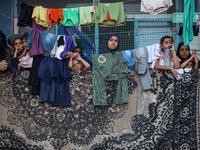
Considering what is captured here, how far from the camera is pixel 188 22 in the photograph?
5836 millimetres

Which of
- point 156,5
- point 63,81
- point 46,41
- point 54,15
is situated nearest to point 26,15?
point 54,15

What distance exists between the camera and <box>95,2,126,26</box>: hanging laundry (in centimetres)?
671

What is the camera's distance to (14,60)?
5.91 m

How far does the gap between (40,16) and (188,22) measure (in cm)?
291

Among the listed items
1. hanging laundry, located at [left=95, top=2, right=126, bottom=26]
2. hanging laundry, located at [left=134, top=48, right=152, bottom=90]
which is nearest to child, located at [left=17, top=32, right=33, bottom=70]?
hanging laundry, located at [left=95, top=2, right=126, bottom=26]

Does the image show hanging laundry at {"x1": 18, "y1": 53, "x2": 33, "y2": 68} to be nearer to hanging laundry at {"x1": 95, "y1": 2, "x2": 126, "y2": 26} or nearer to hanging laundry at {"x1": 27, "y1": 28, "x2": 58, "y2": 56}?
hanging laundry at {"x1": 27, "y1": 28, "x2": 58, "y2": 56}

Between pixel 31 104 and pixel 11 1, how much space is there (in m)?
3.63

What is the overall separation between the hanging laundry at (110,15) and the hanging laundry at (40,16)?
1.09 meters

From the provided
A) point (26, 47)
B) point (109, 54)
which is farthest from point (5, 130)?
point (109, 54)

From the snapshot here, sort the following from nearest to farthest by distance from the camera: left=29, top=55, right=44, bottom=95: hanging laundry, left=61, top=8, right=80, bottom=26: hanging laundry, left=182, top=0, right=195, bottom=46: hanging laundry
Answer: left=29, top=55, right=44, bottom=95: hanging laundry → left=182, top=0, right=195, bottom=46: hanging laundry → left=61, top=8, right=80, bottom=26: hanging laundry

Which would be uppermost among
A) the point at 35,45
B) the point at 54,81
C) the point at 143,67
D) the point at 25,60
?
the point at 35,45

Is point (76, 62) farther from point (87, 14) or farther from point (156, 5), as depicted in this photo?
point (156, 5)

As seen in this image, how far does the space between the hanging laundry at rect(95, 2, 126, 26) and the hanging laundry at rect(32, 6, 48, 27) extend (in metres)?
1.09

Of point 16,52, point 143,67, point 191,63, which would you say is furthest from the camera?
point 16,52
